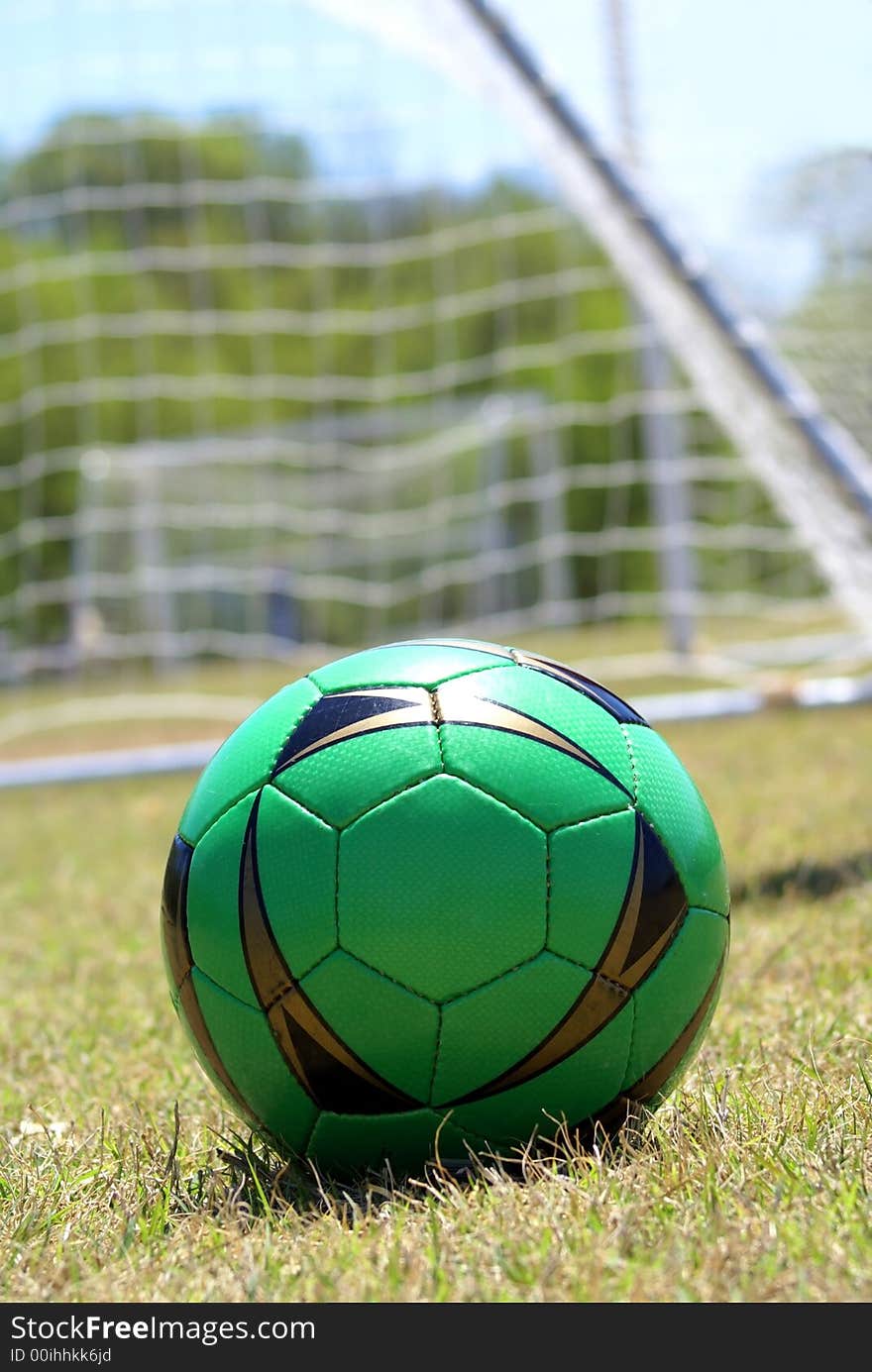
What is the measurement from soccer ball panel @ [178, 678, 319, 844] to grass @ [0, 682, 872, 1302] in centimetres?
51

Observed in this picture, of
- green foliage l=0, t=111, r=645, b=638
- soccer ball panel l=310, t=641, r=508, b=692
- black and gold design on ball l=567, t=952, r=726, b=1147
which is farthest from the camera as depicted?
green foliage l=0, t=111, r=645, b=638

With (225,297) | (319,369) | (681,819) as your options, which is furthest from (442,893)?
(225,297)

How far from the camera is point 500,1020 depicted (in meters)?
1.98

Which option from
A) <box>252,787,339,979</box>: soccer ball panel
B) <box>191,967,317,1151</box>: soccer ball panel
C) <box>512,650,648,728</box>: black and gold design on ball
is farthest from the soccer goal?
<box>191,967,317,1151</box>: soccer ball panel

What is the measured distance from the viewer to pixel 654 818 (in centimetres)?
212

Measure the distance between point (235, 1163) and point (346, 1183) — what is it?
222 mm

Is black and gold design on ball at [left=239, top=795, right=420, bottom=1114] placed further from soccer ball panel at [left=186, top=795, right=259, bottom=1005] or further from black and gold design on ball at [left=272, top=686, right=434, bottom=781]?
black and gold design on ball at [left=272, top=686, right=434, bottom=781]

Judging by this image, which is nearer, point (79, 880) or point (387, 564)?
point (79, 880)

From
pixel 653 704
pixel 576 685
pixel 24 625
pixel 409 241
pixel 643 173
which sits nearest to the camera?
pixel 576 685

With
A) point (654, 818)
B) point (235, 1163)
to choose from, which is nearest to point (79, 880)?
point (235, 1163)

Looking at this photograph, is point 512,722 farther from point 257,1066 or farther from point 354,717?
point 257,1066

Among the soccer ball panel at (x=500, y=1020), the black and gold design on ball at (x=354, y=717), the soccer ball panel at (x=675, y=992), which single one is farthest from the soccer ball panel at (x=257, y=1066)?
the soccer ball panel at (x=675, y=992)

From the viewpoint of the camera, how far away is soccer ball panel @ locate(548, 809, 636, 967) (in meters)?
2.00

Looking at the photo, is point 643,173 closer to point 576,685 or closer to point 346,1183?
point 576,685
